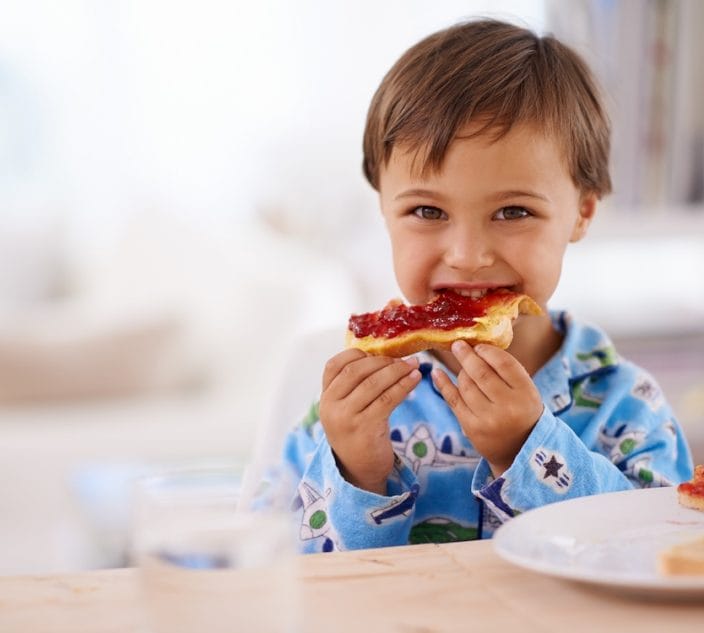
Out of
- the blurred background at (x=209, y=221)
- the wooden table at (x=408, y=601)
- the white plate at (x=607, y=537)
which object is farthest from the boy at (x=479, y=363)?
the blurred background at (x=209, y=221)

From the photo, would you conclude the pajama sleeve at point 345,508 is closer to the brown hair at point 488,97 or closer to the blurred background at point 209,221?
the brown hair at point 488,97

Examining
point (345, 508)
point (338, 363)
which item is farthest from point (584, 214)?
point (345, 508)

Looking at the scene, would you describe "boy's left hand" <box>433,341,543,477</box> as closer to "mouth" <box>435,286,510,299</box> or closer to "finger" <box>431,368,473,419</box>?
"finger" <box>431,368,473,419</box>

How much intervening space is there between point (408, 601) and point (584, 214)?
0.92 m

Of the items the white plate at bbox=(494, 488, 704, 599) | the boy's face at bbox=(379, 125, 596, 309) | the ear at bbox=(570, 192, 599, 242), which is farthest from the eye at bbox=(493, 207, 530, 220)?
the white plate at bbox=(494, 488, 704, 599)

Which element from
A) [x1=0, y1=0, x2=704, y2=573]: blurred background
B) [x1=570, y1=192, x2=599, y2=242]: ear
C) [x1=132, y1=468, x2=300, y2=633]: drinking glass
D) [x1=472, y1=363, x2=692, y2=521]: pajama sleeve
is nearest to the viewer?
[x1=132, y1=468, x2=300, y2=633]: drinking glass

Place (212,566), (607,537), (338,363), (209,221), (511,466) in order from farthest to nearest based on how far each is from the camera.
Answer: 1. (209,221)
2. (338,363)
3. (511,466)
4. (607,537)
5. (212,566)

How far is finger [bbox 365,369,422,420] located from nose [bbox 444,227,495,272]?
6.5 inches

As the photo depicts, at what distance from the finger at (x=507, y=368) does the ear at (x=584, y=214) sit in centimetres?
35

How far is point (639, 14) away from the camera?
3100 mm

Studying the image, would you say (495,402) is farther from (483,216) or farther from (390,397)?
(483,216)

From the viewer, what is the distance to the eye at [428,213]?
148 centimetres

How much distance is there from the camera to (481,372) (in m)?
1.33

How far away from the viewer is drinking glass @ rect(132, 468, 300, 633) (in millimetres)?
742
